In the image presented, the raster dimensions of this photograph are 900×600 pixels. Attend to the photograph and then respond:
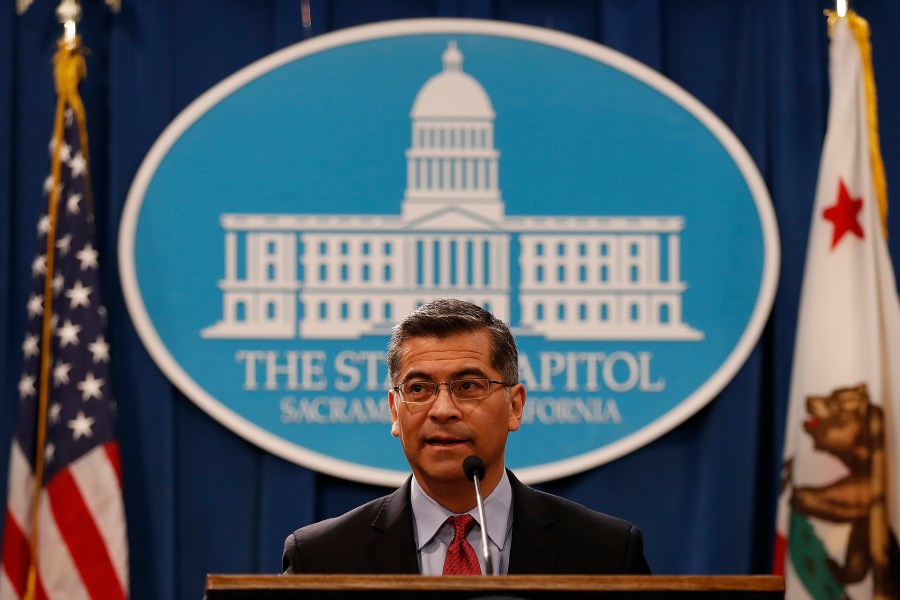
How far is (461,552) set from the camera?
8.36ft

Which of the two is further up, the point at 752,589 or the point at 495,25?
the point at 495,25

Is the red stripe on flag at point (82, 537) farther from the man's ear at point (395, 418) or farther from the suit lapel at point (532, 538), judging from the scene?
the suit lapel at point (532, 538)

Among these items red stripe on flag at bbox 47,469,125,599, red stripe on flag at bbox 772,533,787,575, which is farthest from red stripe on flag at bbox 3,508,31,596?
red stripe on flag at bbox 772,533,787,575

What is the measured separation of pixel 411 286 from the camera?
13.2ft

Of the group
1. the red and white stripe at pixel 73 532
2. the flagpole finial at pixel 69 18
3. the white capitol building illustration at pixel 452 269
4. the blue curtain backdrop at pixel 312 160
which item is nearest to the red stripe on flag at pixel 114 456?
the red and white stripe at pixel 73 532

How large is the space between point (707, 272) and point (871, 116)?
70 cm

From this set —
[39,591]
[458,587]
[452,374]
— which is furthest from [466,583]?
[39,591]

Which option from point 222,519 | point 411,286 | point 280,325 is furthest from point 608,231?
point 222,519

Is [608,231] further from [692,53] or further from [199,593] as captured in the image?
[199,593]

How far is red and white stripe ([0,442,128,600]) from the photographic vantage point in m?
3.81

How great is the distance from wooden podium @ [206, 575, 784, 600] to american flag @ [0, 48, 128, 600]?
6.64 ft

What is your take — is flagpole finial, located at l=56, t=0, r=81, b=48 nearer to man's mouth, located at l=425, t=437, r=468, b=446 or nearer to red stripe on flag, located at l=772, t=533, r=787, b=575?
man's mouth, located at l=425, t=437, r=468, b=446

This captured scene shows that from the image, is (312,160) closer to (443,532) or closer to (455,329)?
(455,329)

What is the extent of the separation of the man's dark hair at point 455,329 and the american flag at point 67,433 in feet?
5.00
